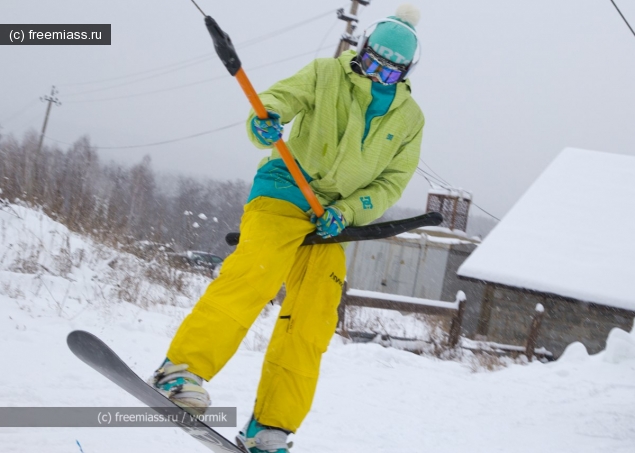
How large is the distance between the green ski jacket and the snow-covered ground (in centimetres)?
135

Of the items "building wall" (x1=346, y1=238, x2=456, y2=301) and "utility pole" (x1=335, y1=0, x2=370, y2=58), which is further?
"building wall" (x1=346, y1=238, x2=456, y2=301)

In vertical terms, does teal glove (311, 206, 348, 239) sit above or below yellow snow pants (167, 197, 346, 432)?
above

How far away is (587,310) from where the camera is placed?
Result: 12406 millimetres

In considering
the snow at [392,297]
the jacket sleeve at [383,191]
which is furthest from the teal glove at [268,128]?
Answer: the snow at [392,297]

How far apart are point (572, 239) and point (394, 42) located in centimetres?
1188

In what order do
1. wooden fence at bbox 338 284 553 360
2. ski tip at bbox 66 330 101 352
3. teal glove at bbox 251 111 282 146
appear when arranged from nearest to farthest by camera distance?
1. ski tip at bbox 66 330 101 352
2. teal glove at bbox 251 111 282 146
3. wooden fence at bbox 338 284 553 360

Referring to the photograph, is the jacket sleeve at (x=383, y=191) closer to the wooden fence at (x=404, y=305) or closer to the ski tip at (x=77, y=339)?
the ski tip at (x=77, y=339)

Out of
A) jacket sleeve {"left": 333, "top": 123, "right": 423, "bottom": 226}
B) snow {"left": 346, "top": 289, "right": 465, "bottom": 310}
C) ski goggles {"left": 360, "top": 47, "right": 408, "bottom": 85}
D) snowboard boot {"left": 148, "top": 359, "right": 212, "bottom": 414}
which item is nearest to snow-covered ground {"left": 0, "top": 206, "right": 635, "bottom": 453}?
snowboard boot {"left": 148, "top": 359, "right": 212, "bottom": 414}

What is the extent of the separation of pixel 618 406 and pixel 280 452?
128 inches

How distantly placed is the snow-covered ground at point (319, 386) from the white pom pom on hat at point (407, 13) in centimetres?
221

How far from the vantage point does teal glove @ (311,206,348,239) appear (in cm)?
252

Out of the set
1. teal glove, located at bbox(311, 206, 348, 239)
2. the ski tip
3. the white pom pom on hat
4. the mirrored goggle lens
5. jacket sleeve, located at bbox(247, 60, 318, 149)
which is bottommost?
the ski tip

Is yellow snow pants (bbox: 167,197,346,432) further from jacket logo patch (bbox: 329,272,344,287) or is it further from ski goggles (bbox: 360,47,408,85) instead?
ski goggles (bbox: 360,47,408,85)

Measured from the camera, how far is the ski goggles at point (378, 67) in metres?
2.63
